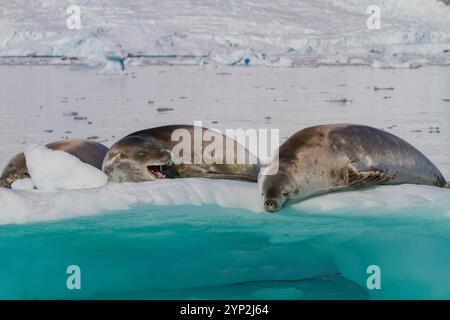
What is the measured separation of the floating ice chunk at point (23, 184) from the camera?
524 centimetres

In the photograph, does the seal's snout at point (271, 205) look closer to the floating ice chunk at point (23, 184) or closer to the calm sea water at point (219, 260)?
the calm sea water at point (219, 260)

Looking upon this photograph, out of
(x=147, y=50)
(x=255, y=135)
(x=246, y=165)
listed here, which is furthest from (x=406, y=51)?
(x=246, y=165)

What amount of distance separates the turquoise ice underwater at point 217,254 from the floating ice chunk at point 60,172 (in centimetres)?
90

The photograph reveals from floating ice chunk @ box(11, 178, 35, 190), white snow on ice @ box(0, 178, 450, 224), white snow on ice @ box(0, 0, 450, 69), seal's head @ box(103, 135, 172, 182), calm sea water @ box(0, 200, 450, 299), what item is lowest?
calm sea water @ box(0, 200, 450, 299)

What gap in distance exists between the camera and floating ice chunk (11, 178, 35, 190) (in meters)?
5.24

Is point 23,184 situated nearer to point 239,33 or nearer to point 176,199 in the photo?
point 176,199

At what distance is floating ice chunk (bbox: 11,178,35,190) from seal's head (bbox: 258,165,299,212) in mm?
1694

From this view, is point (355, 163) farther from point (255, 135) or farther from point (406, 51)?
point (406, 51)

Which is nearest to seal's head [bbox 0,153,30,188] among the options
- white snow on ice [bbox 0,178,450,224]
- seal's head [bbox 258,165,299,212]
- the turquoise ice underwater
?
white snow on ice [bbox 0,178,450,224]

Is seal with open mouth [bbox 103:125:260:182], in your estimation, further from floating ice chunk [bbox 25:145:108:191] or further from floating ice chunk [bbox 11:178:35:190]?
floating ice chunk [bbox 11:178:35:190]

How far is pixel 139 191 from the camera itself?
13.4 feet

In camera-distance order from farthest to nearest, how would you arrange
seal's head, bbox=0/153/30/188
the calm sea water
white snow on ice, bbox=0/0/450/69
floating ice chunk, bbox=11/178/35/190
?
white snow on ice, bbox=0/0/450/69 < seal's head, bbox=0/153/30/188 < floating ice chunk, bbox=11/178/35/190 < the calm sea water

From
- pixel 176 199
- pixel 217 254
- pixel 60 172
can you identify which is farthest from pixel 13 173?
pixel 217 254
